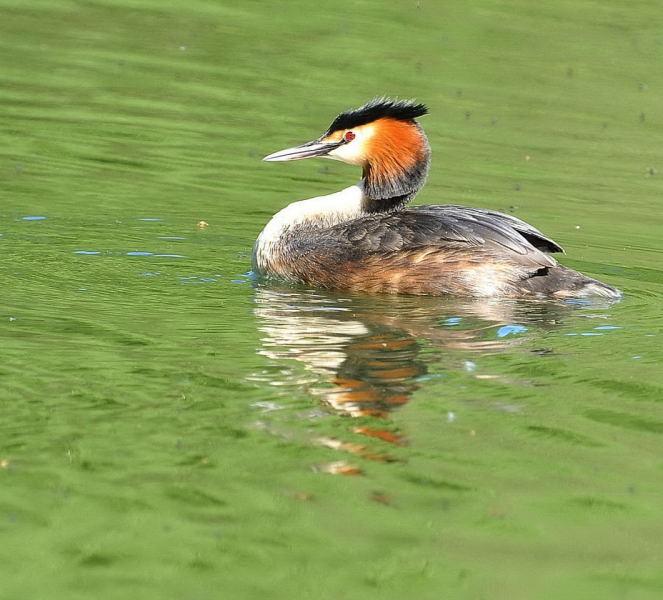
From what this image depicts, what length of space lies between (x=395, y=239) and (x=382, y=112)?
39.9 inches

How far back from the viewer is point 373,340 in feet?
24.1

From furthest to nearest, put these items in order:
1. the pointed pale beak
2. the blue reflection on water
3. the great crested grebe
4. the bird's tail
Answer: the pointed pale beak → the great crested grebe → the bird's tail → the blue reflection on water

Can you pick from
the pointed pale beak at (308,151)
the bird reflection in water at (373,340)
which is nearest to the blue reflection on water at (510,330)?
the bird reflection in water at (373,340)

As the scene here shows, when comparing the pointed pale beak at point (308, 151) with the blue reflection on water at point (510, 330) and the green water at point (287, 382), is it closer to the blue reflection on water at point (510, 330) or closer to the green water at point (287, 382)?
the green water at point (287, 382)

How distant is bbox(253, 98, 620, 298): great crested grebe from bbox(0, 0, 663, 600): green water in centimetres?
19

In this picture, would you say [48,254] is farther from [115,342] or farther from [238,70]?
[238,70]

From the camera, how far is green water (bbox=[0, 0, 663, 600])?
182 inches

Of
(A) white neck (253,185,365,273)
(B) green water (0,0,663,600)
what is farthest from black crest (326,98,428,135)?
(B) green water (0,0,663,600)

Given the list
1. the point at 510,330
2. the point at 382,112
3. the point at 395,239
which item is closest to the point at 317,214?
the point at 382,112

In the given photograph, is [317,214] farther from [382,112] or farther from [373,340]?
[373,340]

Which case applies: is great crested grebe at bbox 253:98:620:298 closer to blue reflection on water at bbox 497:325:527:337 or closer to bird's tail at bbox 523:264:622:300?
bird's tail at bbox 523:264:622:300

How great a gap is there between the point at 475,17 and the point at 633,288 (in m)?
11.1

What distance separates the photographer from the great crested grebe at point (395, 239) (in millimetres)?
8555

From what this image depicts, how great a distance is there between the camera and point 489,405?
20.2ft
